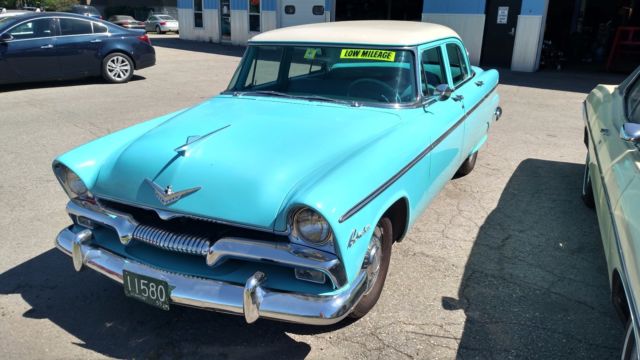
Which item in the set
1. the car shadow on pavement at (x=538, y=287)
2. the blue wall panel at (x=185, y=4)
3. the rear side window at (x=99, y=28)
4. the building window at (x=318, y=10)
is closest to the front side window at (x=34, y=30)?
the rear side window at (x=99, y=28)

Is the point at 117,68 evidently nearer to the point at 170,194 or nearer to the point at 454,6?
the point at 454,6

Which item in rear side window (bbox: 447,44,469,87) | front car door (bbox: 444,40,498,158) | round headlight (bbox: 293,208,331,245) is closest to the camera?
round headlight (bbox: 293,208,331,245)

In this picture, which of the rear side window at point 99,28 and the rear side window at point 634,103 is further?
the rear side window at point 99,28

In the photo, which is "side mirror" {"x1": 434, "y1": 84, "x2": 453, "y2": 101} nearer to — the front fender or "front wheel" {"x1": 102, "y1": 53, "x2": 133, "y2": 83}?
the front fender

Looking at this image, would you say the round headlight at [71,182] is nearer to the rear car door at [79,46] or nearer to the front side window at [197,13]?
the rear car door at [79,46]

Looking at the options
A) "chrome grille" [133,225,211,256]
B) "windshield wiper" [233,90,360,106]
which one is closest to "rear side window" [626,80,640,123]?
"windshield wiper" [233,90,360,106]

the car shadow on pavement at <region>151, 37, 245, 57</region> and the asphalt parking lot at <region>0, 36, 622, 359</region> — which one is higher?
the car shadow on pavement at <region>151, 37, 245, 57</region>

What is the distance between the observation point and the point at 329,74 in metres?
3.83

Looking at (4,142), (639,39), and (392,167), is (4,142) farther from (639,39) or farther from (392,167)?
(639,39)

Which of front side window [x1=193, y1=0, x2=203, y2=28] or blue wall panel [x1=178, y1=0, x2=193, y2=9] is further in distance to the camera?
blue wall panel [x1=178, y1=0, x2=193, y2=9]

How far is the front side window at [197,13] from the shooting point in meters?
21.8

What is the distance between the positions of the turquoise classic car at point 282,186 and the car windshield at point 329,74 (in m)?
0.01

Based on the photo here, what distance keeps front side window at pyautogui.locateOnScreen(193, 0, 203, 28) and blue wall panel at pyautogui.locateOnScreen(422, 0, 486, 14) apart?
11.2 meters

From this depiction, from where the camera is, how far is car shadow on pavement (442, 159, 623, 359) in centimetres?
277
